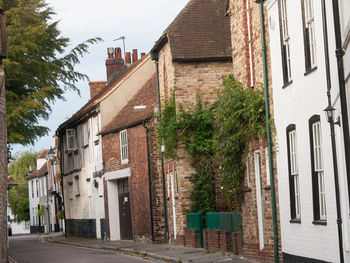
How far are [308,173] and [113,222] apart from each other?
74.6 feet

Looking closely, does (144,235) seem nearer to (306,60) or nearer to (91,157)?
(91,157)

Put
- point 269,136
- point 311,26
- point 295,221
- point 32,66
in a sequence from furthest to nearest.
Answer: point 32,66, point 269,136, point 295,221, point 311,26

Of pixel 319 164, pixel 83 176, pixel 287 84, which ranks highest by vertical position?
pixel 287 84

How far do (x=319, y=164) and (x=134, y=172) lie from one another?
19.2m

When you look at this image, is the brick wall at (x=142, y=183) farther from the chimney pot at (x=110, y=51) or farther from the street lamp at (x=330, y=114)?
the street lamp at (x=330, y=114)

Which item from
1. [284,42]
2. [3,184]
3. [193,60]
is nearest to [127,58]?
[193,60]

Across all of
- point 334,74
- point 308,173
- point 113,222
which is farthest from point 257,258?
point 113,222

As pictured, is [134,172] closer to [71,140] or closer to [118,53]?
[71,140]

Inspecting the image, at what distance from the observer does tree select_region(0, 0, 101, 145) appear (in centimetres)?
2983

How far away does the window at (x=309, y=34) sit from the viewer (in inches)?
588

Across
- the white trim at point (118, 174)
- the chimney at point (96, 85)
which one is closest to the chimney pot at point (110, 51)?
the chimney at point (96, 85)

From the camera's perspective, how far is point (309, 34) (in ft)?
49.5

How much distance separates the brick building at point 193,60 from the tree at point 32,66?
6102 millimetres

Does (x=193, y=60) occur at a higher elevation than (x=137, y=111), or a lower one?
higher
